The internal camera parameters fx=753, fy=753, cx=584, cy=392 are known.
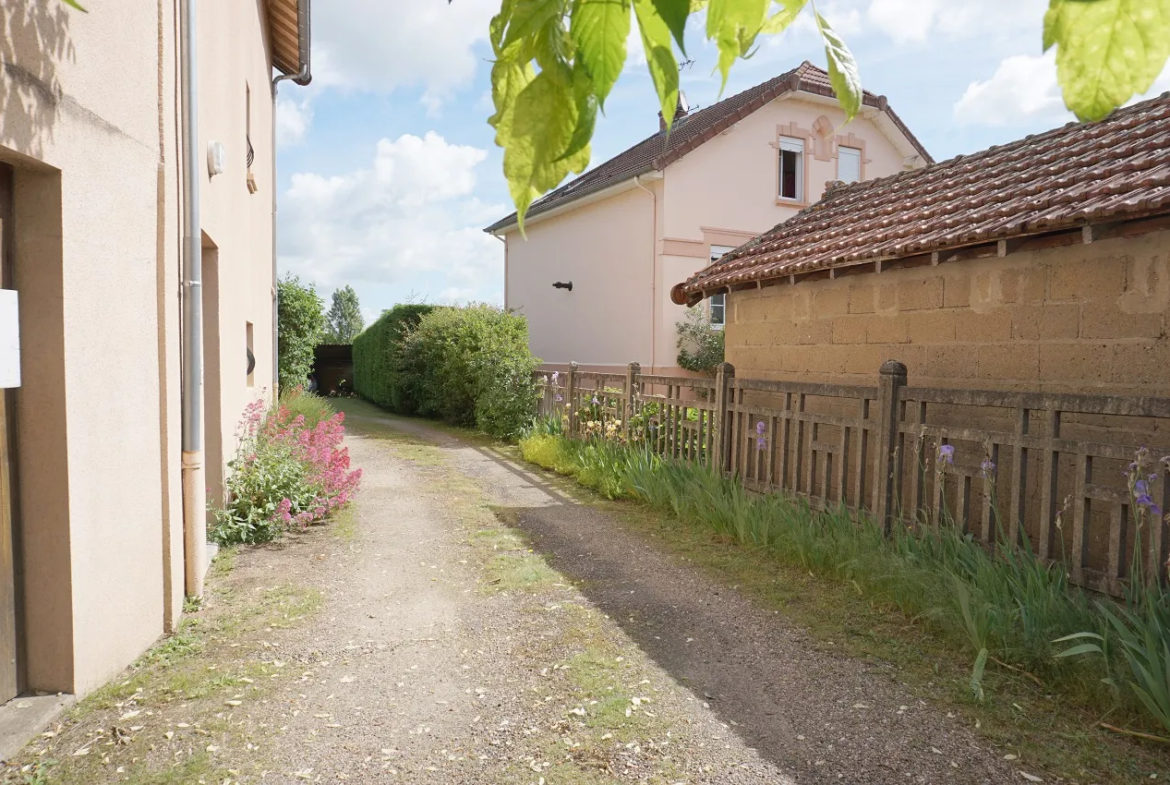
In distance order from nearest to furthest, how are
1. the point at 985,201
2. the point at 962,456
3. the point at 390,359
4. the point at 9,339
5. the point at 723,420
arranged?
the point at 9,339, the point at 962,456, the point at 985,201, the point at 723,420, the point at 390,359

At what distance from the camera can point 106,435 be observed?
3445 mm

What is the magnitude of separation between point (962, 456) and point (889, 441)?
1.85 ft

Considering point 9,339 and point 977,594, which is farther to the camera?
point 977,594

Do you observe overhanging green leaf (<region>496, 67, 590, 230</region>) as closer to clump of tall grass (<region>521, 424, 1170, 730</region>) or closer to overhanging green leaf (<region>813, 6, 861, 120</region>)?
overhanging green leaf (<region>813, 6, 861, 120</region>)

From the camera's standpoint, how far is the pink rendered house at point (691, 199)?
51.9 ft

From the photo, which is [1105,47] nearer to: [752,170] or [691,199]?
[691,199]

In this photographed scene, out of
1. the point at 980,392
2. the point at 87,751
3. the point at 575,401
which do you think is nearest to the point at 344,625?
the point at 87,751

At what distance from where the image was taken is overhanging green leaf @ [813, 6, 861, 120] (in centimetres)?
88

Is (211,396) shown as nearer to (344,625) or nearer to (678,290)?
(344,625)

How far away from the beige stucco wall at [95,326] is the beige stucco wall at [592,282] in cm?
1247

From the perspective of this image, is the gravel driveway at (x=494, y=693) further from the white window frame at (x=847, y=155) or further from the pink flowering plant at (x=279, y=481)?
the white window frame at (x=847, y=155)

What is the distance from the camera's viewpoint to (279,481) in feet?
20.9

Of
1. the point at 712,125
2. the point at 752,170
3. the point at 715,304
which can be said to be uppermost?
the point at 712,125

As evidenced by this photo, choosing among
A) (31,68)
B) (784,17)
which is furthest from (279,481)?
→ (784,17)
